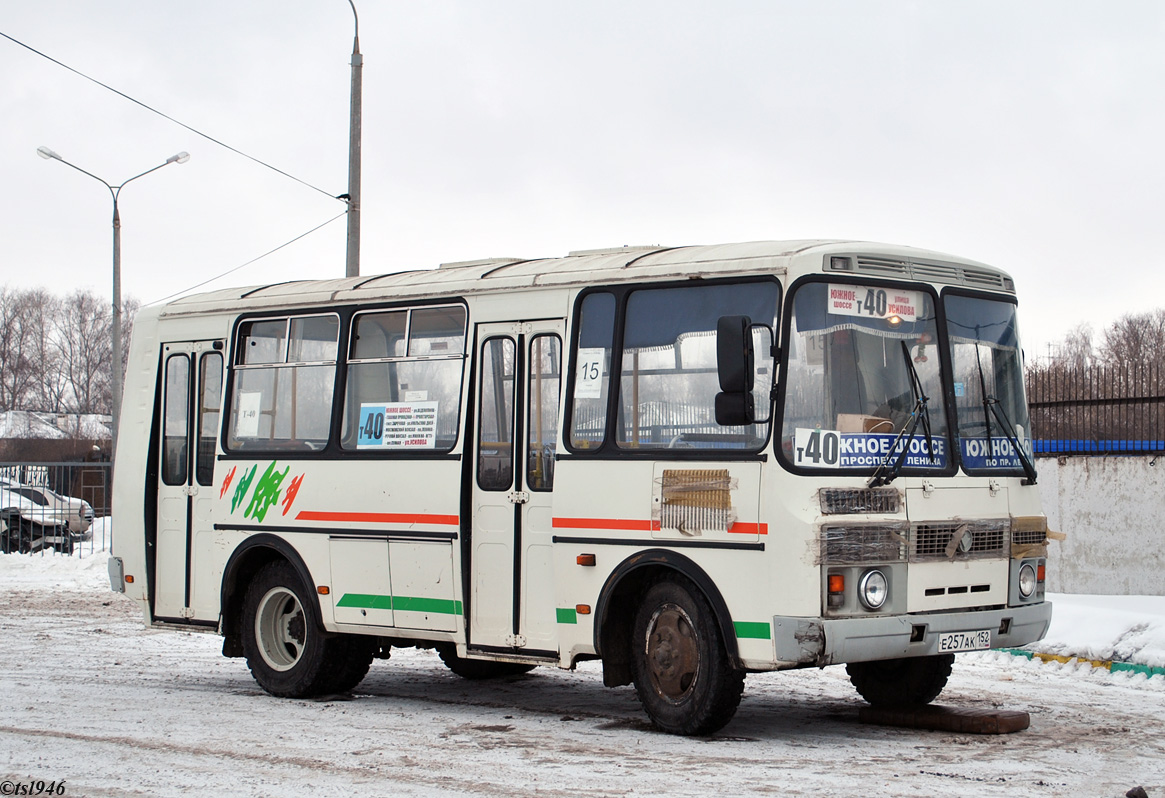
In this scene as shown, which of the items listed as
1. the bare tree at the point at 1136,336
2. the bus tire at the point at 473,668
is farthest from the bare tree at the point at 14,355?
the bus tire at the point at 473,668

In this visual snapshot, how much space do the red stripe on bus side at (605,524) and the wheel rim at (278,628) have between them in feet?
10.3

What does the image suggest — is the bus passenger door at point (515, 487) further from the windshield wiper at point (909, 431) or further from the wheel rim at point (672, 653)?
the windshield wiper at point (909, 431)

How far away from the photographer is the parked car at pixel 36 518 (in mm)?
27062

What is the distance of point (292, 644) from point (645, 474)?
4.04 metres

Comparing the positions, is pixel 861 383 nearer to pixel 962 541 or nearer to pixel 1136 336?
pixel 962 541

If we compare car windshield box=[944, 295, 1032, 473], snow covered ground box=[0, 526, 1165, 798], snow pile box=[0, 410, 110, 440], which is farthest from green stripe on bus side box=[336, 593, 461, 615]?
snow pile box=[0, 410, 110, 440]

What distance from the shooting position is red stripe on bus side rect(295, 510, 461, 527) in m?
10.4

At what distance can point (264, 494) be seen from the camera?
38.3ft

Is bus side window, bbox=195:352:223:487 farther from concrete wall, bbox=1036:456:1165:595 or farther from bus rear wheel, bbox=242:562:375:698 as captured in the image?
concrete wall, bbox=1036:456:1165:595

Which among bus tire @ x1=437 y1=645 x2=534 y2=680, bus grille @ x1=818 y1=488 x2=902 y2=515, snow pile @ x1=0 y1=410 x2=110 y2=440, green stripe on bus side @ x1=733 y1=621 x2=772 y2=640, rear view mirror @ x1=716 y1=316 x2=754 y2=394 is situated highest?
snow pile @ x1=0 y1=410 x2=110 y2=440

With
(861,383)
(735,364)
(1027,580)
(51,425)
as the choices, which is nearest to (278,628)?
(735,364)

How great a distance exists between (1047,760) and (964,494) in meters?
1.68

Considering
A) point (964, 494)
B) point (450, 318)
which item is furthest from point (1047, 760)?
point (450, 318)

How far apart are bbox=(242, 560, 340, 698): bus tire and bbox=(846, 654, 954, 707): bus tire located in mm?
3836
